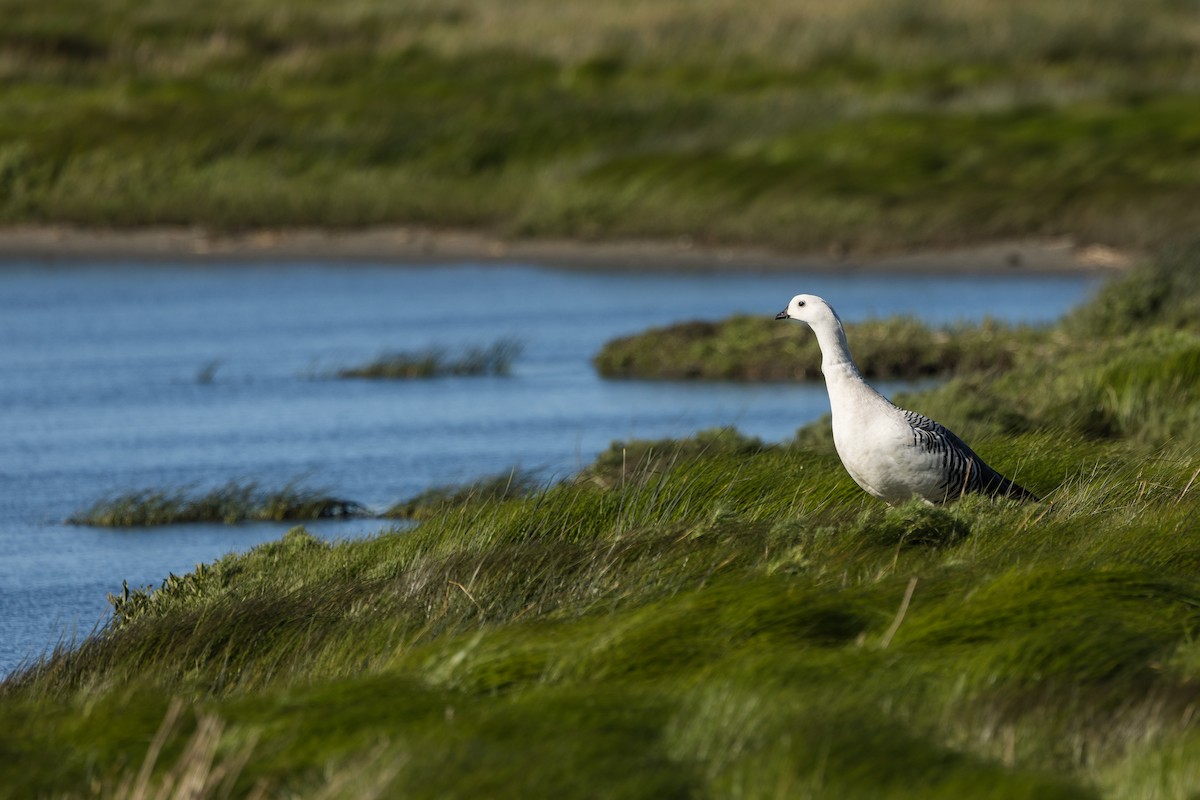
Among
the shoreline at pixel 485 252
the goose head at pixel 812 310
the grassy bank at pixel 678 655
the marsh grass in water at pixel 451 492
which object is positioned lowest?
the marsh grass in water at pixel 451 492

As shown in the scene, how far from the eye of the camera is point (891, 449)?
7.87 m

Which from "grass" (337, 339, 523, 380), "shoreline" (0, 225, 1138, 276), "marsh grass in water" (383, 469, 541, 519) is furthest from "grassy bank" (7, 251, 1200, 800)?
"shoreline" (0, 225, 1138, 276)

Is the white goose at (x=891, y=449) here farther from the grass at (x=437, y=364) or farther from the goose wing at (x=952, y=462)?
the grass at (x=437, y=364)

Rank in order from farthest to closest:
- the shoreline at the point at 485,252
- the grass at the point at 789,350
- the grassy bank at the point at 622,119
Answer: the grassy bank at the point at 622,119
the shoreline at the point at 485,252
the grass at the point at 789,350

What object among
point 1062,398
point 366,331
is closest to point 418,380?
point 366,331

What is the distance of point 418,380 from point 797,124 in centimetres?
1415

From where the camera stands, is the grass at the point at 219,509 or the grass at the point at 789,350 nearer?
the grass at the point at 219,509

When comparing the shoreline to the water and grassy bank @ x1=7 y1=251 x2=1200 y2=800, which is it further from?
grassy bank @ x1=7 y1=251 x2=1200 y2=800

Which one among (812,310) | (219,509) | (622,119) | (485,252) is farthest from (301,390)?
(622,119)

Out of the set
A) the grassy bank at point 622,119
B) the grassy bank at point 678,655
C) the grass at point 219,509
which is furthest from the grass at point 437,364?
the grassy bank at point 678,655

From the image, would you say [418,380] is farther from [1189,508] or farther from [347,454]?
[1189,508]

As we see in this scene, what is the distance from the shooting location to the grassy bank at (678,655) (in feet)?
18.4

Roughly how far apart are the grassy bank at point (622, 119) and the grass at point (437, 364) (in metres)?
8.91

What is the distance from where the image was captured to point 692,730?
5.85m
